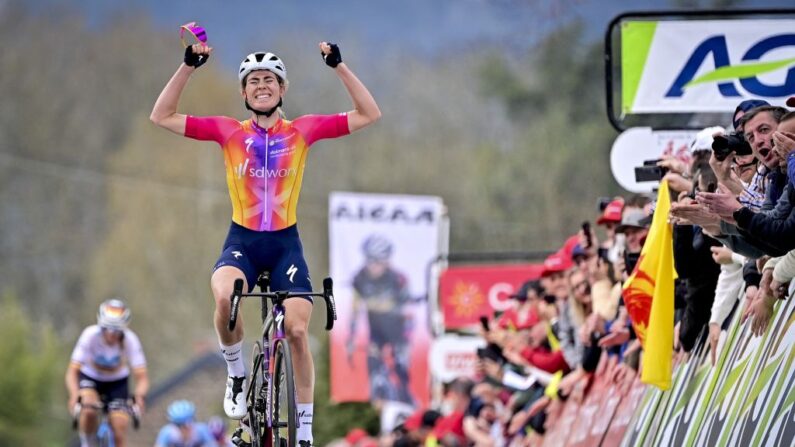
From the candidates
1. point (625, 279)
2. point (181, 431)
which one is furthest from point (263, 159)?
point (181, 431)

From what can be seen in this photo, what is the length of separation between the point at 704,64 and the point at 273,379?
18.4 feet

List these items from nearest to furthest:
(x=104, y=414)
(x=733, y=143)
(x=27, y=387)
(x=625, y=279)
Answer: (x=733, y=143)
(x=625, y=279)
(x=104, y=414)
(x=27, y=387)

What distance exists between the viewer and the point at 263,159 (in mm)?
11984

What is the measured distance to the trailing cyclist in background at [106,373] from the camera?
63.9ft

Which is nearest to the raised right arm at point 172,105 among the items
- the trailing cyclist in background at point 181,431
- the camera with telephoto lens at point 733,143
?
the camera with telephoto lens at point 733,143

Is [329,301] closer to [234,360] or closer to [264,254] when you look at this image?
[264,254]

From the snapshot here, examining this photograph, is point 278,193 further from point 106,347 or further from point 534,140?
point 534,140

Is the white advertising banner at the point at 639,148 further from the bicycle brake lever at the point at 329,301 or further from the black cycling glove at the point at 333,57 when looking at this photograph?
the bicycle brake lever at the point at 329,301

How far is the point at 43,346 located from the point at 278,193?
70.3 meters

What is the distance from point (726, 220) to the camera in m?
9.12

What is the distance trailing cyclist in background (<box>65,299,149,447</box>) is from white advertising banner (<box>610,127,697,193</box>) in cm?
657

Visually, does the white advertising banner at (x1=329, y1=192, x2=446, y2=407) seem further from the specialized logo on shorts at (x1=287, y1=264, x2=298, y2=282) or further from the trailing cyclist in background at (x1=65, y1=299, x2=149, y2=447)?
the specialized logo on shorts at (x1=287, y1=264, x2=298, y2=282)

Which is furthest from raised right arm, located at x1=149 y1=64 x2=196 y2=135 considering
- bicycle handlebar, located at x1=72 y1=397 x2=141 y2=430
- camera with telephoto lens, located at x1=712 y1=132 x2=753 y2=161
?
bicycle handlebar, located at x1=72 y1=397 x2=141 y2=430

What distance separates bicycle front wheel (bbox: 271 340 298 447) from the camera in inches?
429
